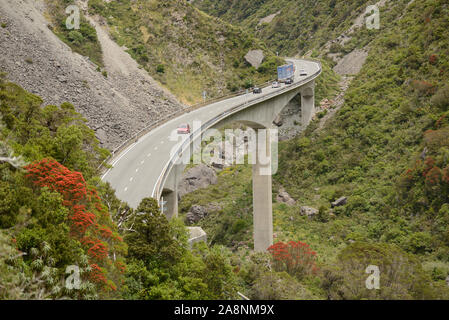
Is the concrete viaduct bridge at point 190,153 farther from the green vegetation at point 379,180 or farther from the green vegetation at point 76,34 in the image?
the green vegetation at point 76,34

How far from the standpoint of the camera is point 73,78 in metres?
55.2

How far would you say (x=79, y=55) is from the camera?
205 ft

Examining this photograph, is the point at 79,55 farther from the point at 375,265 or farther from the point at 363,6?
the point at 363,6

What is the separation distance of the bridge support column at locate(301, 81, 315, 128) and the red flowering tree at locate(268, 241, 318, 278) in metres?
45.0

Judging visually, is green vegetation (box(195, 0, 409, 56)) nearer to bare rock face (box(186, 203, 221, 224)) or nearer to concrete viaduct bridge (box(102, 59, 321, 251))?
concrete viaduct bridge (box(102, 59, 321, 251))

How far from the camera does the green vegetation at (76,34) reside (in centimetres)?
6506

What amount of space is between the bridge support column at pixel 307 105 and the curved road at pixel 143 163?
2973 cm

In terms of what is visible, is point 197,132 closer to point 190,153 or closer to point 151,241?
point 190,153

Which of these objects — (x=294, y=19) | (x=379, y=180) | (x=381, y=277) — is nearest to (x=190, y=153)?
Result: (x=381, y=277)

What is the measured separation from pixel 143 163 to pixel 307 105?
46.8 metres

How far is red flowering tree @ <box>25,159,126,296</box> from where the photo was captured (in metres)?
21.3

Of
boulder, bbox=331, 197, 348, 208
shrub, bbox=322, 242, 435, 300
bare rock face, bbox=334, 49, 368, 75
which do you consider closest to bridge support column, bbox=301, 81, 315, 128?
bare rock face, bbox=334, 49, 368, 75
